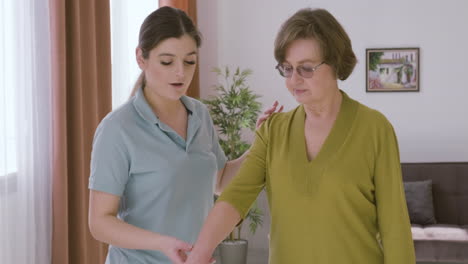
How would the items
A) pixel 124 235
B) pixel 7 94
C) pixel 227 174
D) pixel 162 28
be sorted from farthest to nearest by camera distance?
pixel 7 94, pixel 227 174, pixel 162 28, pixel 124 235

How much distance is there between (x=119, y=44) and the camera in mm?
4617

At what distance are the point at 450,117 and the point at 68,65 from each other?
420 centimetres

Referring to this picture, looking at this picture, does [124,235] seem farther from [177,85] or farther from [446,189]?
[446,189]

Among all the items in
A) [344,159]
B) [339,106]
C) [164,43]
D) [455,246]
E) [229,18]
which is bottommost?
[455,246]

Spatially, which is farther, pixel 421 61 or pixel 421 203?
pixel 421 61

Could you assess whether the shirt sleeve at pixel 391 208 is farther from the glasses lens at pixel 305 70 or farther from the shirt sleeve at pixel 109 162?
the shirt sleeve at pixel 109 162

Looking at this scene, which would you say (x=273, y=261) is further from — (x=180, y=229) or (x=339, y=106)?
(x=339, y=106)

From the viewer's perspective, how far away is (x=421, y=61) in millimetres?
6449

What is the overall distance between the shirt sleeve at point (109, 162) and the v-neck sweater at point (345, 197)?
42 cm

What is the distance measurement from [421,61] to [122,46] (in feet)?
10.6

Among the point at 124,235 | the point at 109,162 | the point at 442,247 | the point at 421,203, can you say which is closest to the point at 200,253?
the point at 124,235

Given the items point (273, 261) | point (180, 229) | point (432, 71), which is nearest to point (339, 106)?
point (273, 261)

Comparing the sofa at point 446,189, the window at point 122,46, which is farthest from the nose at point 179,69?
the sofa at point 446,189

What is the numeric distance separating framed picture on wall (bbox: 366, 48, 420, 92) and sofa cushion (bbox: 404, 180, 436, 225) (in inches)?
44.8
